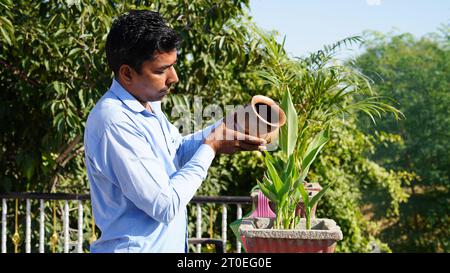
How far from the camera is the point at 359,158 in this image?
6.39m

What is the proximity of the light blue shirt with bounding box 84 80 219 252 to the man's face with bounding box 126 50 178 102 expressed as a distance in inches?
1.0

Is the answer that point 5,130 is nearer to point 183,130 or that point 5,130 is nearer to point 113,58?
point 183,130

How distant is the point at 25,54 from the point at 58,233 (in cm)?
126

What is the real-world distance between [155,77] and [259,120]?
8.7 inches

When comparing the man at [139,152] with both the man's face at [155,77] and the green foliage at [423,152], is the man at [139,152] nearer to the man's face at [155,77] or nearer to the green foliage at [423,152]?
the man's face at [155,77]

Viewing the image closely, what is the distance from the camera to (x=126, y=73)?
1.16m

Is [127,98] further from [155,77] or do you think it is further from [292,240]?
[292,240]

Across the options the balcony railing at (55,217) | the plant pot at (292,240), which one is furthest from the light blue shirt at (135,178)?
the balcony railing at (55,217)

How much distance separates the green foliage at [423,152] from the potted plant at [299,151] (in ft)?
36.8

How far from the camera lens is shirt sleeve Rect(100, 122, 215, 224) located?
40.9 inches

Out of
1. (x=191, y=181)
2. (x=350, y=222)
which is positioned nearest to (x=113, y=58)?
(x=191, y=181)

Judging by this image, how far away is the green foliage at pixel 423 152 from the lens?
13859 mm

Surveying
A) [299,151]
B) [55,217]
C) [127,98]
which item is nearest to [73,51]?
[55,217]

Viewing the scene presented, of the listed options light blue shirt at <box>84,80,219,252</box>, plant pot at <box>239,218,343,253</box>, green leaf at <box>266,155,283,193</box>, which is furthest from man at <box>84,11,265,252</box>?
green leaf at <box>266,155,283,193</box>
